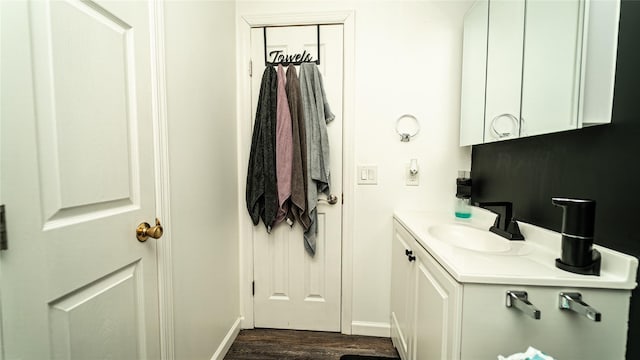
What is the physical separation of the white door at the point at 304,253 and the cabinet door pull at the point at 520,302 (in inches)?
41.6

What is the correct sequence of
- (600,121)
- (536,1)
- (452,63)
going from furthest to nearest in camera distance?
1. (452,63)
2. (536,1)
3. (600,121)

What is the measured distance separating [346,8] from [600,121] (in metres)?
1.42

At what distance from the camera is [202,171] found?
127cm

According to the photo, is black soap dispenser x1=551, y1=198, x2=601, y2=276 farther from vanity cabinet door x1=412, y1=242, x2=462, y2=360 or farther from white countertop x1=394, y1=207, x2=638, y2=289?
vanity cabinet door x1=412, y1=242, x2=462, y2=360

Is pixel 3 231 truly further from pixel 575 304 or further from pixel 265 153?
pixel 575 304

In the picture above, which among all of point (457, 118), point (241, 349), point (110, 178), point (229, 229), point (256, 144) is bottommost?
point (241, 349)

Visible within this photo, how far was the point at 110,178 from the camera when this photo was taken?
76cm

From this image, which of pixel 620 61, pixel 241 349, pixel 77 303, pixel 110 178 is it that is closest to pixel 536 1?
pixel 620 61

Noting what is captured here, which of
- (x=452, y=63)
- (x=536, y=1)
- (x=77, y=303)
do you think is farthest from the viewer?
(x=452, y=63)

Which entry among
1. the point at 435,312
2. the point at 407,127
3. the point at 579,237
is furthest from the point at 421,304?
the point at 407,127

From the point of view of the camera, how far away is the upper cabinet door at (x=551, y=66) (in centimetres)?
79

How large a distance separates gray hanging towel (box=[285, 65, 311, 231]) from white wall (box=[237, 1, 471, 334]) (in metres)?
0.32

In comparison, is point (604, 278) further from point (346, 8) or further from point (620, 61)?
point (346, 8)

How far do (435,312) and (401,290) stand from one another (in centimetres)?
52
